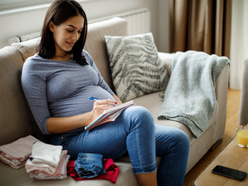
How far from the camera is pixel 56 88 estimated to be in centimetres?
137

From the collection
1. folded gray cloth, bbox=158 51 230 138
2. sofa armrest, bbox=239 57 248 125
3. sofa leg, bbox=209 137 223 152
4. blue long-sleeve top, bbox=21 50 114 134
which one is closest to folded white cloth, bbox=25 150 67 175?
blue long-sleeve top, bbox=21 50 114 134

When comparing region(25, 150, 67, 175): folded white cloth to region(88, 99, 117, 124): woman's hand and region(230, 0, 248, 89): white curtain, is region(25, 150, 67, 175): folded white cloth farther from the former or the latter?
region(230, 0, 248, 89): white curtain

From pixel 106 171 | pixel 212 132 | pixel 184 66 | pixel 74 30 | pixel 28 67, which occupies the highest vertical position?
pixel 74 30

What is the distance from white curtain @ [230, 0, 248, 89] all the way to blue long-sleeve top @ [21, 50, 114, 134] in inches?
77.6

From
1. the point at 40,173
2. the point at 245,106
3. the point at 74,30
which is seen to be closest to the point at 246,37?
the point at 245,106

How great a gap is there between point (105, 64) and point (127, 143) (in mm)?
835

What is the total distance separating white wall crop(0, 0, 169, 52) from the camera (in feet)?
6.14

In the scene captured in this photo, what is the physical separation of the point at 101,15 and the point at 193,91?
1.22 meters

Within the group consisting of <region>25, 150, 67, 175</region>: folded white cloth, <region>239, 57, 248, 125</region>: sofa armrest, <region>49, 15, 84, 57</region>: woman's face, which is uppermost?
<region>49, 15, 84, 57</region>: woman's face

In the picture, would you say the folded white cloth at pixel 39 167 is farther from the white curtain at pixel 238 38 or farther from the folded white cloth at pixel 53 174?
the white curtain at pixel 238 38

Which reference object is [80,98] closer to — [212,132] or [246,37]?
[212,132]

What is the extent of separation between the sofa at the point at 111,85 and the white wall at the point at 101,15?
1.27ft

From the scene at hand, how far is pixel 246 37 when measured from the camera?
2895 millimetres

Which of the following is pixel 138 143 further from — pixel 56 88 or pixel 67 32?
pixel 67 32
